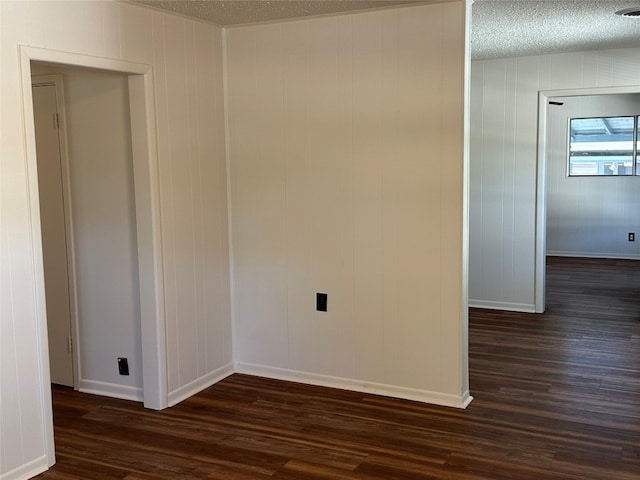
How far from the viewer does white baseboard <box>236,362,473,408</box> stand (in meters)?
3.96

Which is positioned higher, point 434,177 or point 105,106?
point 105,106

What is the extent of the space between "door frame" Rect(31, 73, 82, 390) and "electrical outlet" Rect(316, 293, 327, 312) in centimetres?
151

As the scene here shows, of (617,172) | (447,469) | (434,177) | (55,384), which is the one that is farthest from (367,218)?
A: (617,172)

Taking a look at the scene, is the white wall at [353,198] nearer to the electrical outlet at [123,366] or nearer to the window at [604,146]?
the electrical outlet at [123,366]

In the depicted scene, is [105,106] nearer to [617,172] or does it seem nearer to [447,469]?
[447,469]

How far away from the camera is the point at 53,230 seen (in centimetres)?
424

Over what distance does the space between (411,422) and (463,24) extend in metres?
2.18

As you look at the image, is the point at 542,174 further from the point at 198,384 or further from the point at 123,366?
the point at 123,366

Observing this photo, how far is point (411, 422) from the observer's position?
3.70 metres

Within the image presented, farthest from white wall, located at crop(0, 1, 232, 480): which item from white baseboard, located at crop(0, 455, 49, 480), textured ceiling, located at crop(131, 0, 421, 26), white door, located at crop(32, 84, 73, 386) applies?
white door, located at crop(32, 84, 73, 386)

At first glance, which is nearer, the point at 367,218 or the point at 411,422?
the point at 411,422

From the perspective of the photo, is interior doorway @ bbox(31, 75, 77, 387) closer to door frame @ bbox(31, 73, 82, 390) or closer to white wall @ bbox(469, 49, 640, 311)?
door frame @ bbox(31, 73, 82, 390)

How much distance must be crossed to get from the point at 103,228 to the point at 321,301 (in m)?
1.40

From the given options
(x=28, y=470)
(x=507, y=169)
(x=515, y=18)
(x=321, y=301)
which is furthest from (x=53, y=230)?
(x=507, y=169)
